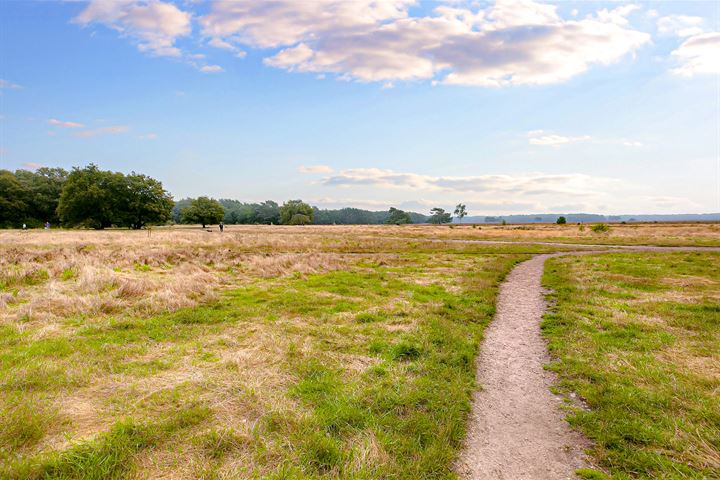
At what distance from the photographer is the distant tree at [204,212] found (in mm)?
92875

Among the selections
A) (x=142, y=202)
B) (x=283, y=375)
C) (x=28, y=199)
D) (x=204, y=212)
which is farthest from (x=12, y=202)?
(x=283, y=375)

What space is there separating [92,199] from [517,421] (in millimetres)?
85898

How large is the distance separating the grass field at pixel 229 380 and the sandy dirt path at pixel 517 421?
1.10 ft

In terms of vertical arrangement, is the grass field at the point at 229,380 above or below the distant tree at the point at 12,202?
below

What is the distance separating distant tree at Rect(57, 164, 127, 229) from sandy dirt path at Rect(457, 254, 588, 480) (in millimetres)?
83059

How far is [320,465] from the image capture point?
4434 mm

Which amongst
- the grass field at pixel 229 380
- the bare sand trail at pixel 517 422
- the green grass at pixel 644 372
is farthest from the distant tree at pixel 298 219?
the bare sand trail at pixel 517 422

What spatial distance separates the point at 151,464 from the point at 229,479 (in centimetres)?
117

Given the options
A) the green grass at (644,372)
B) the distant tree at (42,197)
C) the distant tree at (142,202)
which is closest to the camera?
the green grass at (644,372)

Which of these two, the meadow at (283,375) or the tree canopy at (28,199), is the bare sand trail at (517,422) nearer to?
the meadow at (283,375)

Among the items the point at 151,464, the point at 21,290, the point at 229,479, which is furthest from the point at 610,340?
the point at 21,290

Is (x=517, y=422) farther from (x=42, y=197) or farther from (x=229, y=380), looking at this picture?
(x=42, y=197)

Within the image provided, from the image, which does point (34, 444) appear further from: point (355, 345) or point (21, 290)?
point (21, 290)

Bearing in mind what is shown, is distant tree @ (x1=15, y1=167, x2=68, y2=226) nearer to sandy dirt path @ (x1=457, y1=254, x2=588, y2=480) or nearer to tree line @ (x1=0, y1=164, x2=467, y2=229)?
tree line @ (x1=0, y1=164, x2=467, y2=229)
